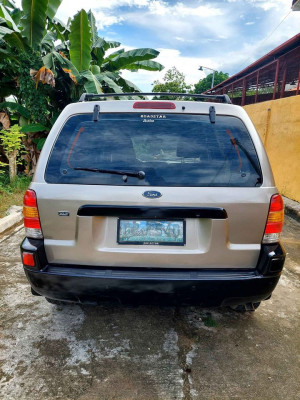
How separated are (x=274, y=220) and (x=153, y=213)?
0.80 m

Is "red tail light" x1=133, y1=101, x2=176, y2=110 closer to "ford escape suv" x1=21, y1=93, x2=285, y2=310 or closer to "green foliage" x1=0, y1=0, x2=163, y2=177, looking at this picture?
"ford escape suv" x1=21, y1=93, x2=285, y2=310

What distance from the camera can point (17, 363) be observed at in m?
2.10

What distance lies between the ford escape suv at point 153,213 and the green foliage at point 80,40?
19.3 ft

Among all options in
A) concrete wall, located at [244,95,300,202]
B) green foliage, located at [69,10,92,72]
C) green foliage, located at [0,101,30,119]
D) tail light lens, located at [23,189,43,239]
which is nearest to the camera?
tail light lens, located at [23,189,43,239]

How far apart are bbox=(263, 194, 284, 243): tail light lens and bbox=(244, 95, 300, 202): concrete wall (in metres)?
5.17

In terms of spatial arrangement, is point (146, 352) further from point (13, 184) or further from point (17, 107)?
point (17, 107)

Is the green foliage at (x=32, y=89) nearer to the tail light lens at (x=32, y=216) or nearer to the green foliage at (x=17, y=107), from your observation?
the green foliage at (x=17, y=107)

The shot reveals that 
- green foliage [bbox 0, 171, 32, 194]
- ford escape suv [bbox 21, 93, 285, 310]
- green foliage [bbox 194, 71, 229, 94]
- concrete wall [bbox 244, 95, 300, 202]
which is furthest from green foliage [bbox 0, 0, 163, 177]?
green foliage [bbox 194, 71, 229, 94]

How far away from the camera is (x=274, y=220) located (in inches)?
79.7

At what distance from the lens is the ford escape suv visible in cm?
194

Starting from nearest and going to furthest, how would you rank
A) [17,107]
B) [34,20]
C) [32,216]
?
[32,216] → [34,20] → [17,107]

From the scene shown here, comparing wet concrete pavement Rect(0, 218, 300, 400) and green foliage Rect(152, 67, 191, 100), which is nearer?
wet concrete pavement Rect(0, 218, 300, 400)

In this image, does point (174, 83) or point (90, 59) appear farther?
point (174, 83)

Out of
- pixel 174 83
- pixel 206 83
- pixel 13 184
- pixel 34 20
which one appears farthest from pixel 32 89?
pixel 206 83
